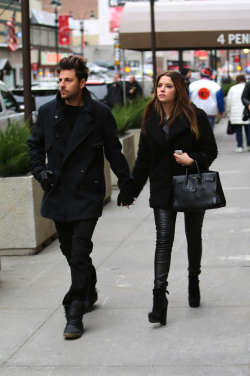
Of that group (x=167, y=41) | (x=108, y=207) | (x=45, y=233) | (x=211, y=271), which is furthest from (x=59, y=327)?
(x=167, y=41)

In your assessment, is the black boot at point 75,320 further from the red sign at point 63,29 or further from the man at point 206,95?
the red sign at point 63,29

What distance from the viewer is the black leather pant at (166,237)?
4852mm

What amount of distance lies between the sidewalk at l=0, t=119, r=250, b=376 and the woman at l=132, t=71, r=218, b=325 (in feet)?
1.19

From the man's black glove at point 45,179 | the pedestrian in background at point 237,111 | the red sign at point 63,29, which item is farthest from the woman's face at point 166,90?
→ the red sign at point 63,29

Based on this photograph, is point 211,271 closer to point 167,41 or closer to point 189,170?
point 189,170

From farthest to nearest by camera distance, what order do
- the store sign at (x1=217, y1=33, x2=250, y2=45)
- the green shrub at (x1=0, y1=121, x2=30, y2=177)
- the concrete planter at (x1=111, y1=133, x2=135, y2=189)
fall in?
1. the store sign at (x1=217, y1=33, x2=250, y2=45)
2. the concrete planter at (x1=111, y1=133, x2=135, y2=189)
3. the green shrub at (x1=0, y1=121, x2=30, y2=177)

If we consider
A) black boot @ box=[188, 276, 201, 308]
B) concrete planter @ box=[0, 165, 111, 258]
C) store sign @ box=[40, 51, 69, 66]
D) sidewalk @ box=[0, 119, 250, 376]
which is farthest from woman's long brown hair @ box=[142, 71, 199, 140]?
store sign @ box=[40, 51, 69, 66]

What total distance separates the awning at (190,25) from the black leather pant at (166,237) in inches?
574

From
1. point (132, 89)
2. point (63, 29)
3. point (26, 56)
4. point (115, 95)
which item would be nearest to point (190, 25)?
point (132, 89)

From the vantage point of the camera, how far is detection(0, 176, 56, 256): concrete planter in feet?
23.4

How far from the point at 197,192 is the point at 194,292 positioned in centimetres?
85

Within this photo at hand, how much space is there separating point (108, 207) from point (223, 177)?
3.12 m

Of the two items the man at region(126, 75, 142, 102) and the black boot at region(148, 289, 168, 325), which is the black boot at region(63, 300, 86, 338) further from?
the man at region(126, 75, 142, 102)

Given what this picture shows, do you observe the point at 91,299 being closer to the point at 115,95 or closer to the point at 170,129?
the point at 170,129
